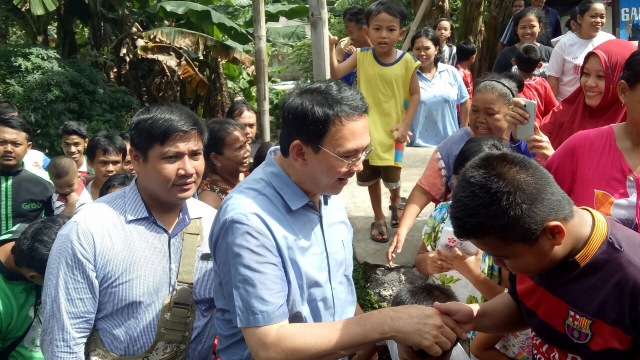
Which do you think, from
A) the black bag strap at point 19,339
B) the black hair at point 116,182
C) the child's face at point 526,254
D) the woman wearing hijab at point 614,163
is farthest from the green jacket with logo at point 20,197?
the child's face at point 526,254

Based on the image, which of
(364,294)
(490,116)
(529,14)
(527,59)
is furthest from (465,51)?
(490,116)

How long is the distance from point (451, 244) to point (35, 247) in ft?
6.12

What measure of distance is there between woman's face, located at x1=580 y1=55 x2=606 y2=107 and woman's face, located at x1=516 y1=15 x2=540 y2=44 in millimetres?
Answer: 3522

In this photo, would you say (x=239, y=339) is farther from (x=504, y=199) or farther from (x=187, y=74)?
(x=187, y=74)

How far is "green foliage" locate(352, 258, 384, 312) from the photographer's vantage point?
4828 mm

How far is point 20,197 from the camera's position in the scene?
15.3 feet

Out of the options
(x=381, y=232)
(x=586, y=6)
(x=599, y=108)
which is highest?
(x=586, y=6)

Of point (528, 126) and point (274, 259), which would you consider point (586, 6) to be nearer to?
point (528, 126)

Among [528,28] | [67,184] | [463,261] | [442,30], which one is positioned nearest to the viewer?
[463,261]

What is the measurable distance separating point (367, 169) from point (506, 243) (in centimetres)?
349

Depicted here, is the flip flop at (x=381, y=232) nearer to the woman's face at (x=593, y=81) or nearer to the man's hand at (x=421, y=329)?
the woman's face at (x=593, y=81)

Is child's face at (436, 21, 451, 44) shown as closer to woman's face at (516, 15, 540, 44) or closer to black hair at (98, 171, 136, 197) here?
woman's face at (516, 15, 540, 44)

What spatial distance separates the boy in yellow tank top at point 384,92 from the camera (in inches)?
204

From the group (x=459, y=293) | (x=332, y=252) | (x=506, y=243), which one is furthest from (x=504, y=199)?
(x=459, y=293)
